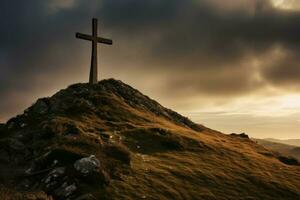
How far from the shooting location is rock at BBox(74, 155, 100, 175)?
41281mm

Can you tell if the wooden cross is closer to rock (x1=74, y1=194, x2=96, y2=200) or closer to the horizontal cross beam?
the horizontal cross beam

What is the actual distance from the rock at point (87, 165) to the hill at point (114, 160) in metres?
0.09

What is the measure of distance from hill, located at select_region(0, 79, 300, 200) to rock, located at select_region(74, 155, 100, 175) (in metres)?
0.09

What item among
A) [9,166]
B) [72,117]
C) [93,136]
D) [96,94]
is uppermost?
[96,94]

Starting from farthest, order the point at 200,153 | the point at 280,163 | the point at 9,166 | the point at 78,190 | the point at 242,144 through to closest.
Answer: the point at 242,144 < the point at 280,163 < the point at 200,153 < the point at 9,166 < the point at 78,190

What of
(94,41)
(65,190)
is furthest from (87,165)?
(94,41)

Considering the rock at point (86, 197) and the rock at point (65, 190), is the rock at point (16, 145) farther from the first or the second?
the rock at point (86, 197)

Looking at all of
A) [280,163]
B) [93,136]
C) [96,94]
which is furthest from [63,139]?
[280,163]

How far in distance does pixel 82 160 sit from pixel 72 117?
743 inches

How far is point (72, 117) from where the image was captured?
6041 cm

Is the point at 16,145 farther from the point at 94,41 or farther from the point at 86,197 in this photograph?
the point at 94,41

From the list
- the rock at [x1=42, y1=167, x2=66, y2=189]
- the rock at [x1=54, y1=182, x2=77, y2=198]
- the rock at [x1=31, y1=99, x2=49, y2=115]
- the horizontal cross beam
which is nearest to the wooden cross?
the horizontal cross beam

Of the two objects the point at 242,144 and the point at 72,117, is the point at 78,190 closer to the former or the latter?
the point at 72,117

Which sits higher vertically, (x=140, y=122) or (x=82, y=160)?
(x=140, y=122)
